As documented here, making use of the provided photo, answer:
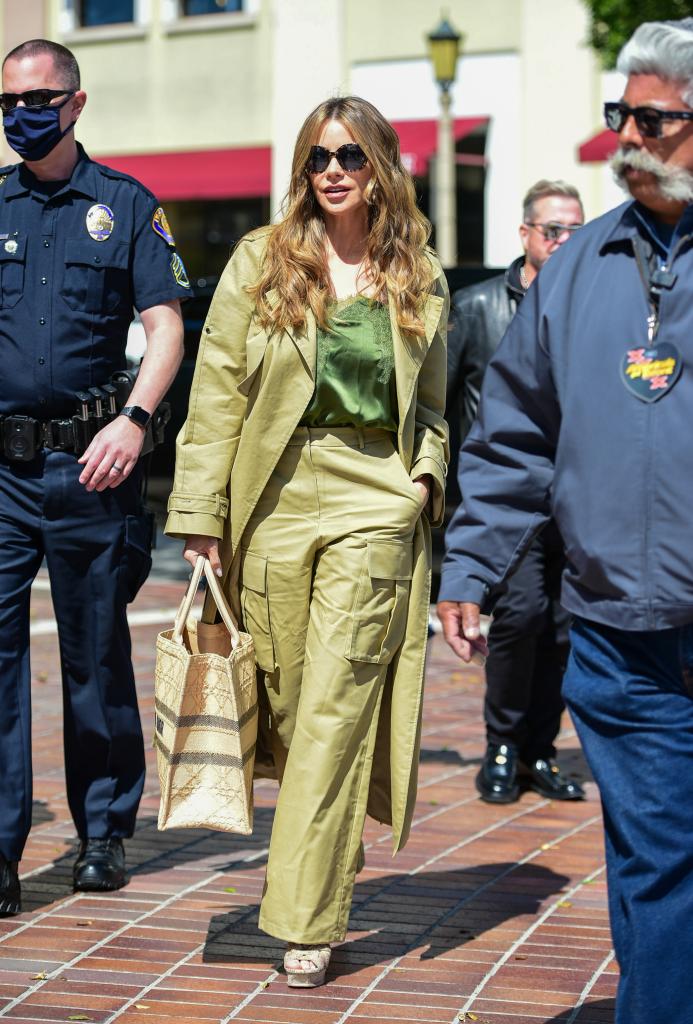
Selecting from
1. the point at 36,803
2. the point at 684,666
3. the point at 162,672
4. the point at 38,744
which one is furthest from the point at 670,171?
the point at 38,744

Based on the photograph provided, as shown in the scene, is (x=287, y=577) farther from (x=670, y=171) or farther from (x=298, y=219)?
(x=670, y=171)

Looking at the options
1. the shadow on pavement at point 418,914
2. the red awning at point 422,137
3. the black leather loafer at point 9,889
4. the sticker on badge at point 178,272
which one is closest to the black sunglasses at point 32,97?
the sticker on badge at point 178,272

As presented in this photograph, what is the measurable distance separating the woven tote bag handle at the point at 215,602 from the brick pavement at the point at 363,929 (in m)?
0.80

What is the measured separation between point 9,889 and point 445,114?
1345 cm

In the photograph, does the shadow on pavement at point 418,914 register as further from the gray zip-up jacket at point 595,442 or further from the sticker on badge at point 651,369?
the sticker on badge at point 651,369

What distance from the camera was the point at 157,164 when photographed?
24.1 metres

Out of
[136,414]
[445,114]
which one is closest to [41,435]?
[136,414]

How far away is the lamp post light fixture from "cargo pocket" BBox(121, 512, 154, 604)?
36.6 feet

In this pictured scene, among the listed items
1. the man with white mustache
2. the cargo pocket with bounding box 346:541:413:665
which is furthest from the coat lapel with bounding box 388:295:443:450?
the man with white mustache

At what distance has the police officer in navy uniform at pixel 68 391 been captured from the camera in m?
4.75

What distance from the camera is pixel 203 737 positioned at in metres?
4.25

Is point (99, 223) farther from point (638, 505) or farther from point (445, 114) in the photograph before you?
point (445, 114)

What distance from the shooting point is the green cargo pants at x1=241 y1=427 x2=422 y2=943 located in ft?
13.9

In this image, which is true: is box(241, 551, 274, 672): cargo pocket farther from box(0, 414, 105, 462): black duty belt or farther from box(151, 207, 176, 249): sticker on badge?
box(151, 207, 176, 249): sticker on badge
